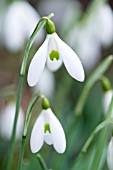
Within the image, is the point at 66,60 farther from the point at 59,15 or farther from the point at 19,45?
the point at 59,15

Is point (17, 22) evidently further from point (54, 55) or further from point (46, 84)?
point (54, 55)

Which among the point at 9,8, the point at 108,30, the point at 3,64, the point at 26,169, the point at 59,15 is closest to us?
the point at 26,169

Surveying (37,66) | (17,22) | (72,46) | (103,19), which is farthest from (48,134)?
(72,46)

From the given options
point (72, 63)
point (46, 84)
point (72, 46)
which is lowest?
point (72, 63)

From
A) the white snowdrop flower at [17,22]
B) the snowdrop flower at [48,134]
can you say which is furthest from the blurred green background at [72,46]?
the snowdrop flower at [48,134]

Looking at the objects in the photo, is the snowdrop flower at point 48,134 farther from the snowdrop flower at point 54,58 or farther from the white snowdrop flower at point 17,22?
the white snowdrop flower at point 17,22

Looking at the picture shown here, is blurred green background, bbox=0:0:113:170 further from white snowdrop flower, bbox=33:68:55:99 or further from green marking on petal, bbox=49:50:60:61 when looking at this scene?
green marking on petal, bbox=49:50:60:61

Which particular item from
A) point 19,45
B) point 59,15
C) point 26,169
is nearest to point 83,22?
point 19,45

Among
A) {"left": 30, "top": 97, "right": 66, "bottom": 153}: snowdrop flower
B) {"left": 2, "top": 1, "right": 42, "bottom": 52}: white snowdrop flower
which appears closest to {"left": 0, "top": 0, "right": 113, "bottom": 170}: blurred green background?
{"left": 2, "top": 1, "right": 42, "bottom": 52}: white snowdrop flower
